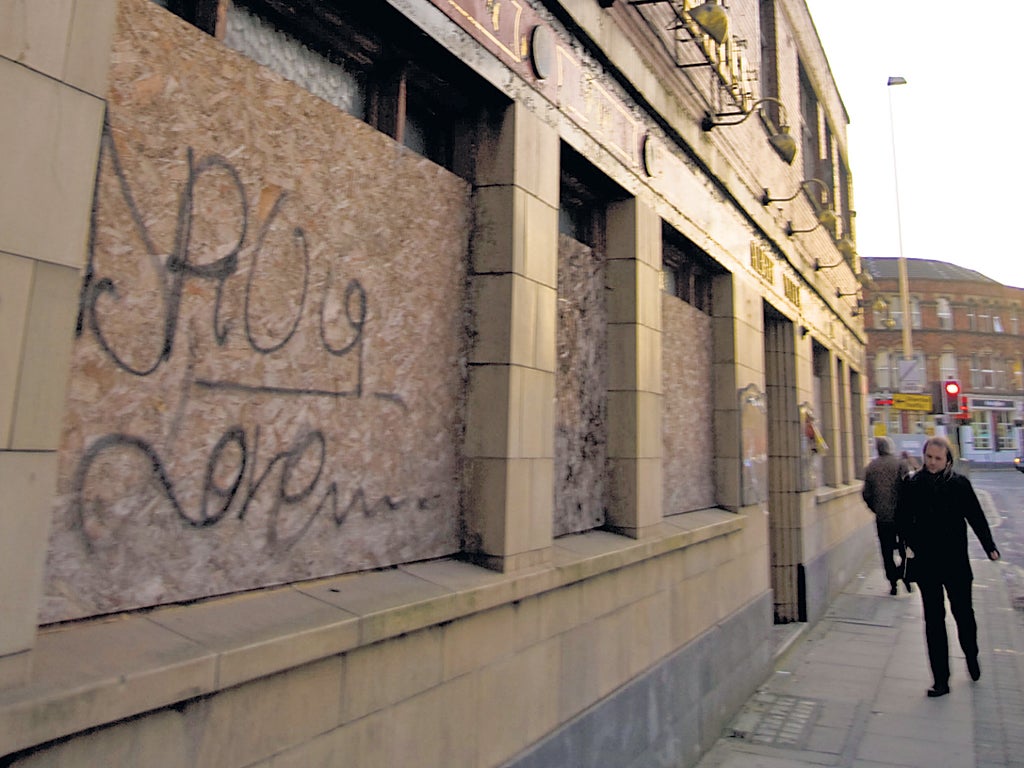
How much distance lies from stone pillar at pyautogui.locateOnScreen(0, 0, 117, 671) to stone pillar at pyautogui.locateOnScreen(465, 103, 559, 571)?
1986 mm

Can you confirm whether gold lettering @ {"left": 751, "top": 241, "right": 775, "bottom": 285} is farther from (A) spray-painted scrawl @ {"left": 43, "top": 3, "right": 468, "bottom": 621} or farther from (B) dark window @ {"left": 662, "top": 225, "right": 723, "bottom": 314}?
(A) spray-painted scrawl @ {"left": 43, "top": 3, "right": 468, "bottom": 621}

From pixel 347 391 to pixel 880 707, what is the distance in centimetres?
534

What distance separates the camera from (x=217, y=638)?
2.12 meters

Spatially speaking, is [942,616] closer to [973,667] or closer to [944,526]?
[944,526]

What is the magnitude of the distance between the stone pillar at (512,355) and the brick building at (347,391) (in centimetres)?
2

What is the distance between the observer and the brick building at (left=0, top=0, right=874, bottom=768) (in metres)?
1.84

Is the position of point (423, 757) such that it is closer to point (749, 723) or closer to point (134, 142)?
point (134, 142)

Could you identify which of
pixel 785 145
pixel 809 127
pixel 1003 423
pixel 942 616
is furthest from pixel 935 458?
pixel 1003 423

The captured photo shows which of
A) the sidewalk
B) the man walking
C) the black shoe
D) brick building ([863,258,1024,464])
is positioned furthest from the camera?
brick building ([863,258,1024,464])

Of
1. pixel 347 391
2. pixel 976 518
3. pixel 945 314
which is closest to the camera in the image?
pixel 347 391

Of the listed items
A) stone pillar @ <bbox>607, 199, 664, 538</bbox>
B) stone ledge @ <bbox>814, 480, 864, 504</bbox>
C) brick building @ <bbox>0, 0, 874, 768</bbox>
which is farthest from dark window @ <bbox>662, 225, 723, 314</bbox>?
stone ledge @ <bbox>814, 480, 864, 504</bbox>

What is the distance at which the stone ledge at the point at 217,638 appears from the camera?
1688mm

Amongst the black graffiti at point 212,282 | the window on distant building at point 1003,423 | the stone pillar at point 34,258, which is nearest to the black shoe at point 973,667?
the black graffiti at point 212,282

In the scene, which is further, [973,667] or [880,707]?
[973,667]
